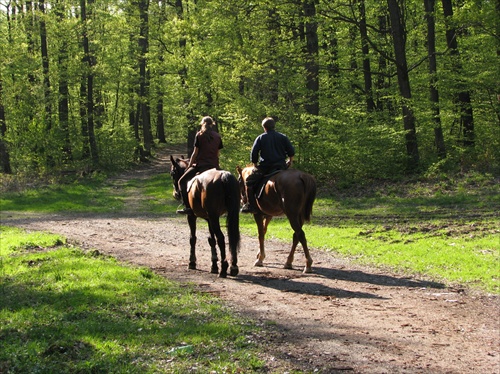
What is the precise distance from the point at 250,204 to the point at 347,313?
469 centimetres

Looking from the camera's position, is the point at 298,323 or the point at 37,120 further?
the point at 37,120

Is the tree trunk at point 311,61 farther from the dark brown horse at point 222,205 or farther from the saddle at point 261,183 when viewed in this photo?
the dark brown horse at point 222,205

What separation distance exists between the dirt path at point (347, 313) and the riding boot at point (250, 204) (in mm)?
1181

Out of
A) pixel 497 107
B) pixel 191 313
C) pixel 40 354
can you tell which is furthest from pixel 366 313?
pixel 497 107

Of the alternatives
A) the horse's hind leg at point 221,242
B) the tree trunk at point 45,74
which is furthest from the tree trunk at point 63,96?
the horse's hind leg at point 221,242

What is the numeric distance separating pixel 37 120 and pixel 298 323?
1204 inches

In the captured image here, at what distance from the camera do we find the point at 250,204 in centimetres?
1222

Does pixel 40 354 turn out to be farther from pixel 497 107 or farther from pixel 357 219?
pixel 497 107

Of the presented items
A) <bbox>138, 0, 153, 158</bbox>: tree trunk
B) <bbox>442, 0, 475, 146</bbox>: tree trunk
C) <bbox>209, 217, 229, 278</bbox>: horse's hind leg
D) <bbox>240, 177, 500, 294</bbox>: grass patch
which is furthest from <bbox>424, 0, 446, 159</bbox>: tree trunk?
<bbox>138, 0, 153, 158</bbox>: tree trunk

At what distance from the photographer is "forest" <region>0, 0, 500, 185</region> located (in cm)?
2462

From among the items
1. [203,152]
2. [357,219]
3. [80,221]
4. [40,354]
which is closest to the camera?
[40,354]

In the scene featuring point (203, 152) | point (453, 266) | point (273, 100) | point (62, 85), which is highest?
point (62, 85)

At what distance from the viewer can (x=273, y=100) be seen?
82.8 ft

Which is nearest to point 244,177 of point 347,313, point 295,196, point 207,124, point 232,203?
point 207,124
